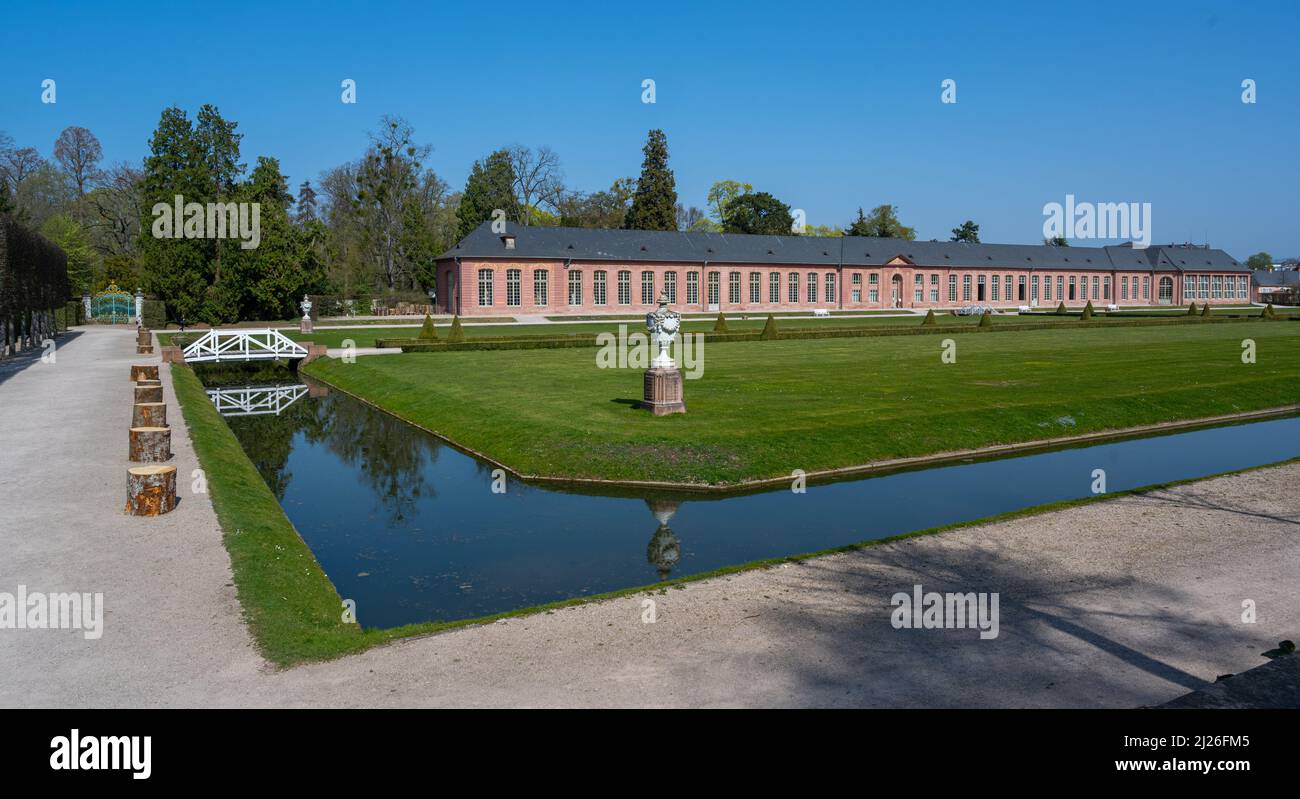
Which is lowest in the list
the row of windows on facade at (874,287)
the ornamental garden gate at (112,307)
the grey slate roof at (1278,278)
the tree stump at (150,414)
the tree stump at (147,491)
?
A: the tree stump at (147,491)

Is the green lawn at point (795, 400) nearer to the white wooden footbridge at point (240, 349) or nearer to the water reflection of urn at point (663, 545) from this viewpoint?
the water reflection of urn at point (663, 545)

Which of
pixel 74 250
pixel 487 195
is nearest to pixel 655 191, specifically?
pixel 487 195

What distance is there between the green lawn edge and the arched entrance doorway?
94.8m

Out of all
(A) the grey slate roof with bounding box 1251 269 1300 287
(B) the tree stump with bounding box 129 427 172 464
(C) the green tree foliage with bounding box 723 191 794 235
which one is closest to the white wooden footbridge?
(B) the tree stump with bounding box 129 427 172 464

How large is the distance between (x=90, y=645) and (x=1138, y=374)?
1095 inches

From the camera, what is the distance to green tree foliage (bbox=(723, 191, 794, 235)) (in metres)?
104

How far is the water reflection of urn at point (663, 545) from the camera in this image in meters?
11.1

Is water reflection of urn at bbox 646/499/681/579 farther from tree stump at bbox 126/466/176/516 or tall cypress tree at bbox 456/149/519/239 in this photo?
tall cypress tree at bbox 456/149/519/239

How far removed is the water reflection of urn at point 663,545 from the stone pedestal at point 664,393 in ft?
17.9

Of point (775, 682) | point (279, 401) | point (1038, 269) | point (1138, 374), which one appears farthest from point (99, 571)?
point (1038, 269)

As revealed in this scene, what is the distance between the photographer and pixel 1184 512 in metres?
12.5
